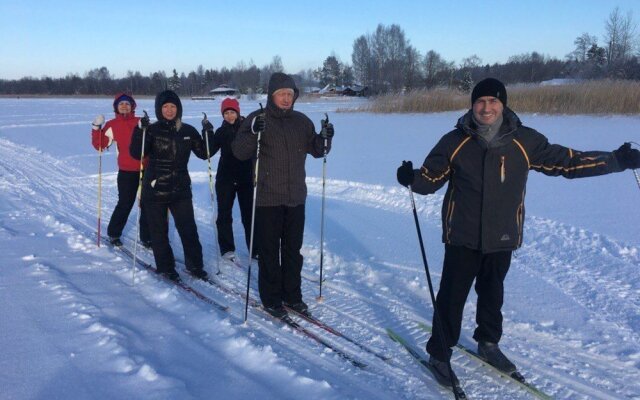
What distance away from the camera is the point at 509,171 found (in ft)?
9.89

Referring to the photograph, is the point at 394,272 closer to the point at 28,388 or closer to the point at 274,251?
the point at 274,251

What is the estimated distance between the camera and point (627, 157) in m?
3.09

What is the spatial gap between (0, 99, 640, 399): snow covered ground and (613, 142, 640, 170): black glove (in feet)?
4.55

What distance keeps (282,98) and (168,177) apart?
1655mm

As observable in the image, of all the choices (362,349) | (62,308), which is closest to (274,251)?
(362,349)

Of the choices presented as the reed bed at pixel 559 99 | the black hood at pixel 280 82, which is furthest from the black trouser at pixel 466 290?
the reed bed at pixel 559 99

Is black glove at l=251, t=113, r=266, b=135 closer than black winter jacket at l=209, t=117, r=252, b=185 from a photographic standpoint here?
Yes

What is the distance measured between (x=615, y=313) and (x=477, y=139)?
7.30ft

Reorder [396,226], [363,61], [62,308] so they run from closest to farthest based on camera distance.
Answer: [62,308], [396,226], [363,61]

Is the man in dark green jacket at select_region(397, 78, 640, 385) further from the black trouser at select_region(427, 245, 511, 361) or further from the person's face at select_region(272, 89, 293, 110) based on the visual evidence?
the person's face at select_region(272, 89, 293, 110)

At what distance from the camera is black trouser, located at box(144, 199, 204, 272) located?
504 cm

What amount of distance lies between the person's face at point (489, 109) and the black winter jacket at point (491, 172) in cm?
7

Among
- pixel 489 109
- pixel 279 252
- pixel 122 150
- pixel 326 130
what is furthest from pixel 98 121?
pixel 489 109

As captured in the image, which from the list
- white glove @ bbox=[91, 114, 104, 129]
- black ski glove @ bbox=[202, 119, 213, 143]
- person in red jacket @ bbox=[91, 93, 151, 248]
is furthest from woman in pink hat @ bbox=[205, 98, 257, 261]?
white glove @ bbox=[91, 114, 104, 129]
